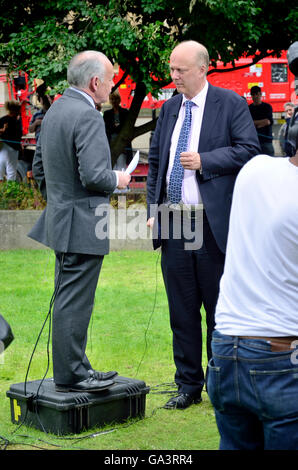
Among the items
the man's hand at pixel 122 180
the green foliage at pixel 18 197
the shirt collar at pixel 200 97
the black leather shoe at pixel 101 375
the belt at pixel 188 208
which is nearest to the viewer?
the man's hand at pixel 122 180

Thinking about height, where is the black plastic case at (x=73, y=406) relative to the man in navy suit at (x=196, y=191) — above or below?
below

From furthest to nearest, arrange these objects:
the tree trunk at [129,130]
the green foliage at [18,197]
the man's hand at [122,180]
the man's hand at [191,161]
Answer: the tree trunk at [129,130] < the green foliage at [18,197] < the man's hand at [191,161] < the man's hand at [122,180]

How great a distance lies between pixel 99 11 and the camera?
12234mm

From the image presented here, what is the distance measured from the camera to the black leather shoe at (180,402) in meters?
5.34

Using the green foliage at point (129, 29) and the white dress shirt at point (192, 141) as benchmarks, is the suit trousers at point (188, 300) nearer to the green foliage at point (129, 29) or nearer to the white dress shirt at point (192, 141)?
the white dress shirt at point (192, 141)

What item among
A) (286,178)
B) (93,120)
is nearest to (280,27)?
(93,120)

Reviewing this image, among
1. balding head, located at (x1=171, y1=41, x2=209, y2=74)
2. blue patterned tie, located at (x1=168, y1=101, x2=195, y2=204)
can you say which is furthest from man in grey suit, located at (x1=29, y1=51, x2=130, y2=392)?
balding head, located at (x1=171, y1=41, x2=209, y2=74)

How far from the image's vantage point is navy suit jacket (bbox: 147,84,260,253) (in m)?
5.21

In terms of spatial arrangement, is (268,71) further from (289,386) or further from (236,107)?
(289,386)

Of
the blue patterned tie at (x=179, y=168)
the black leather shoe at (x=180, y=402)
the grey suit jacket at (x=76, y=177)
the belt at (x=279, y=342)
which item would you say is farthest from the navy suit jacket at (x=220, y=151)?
the belt at (x=279, y=342)

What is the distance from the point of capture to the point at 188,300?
549 centimetres

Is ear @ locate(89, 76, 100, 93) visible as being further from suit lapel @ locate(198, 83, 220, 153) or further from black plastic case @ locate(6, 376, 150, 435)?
black plastic case @ locate(6, 376, 150, 435)

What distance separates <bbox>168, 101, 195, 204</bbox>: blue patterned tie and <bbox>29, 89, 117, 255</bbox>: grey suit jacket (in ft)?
2.10

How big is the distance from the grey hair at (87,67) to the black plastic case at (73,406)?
1.96 meters
